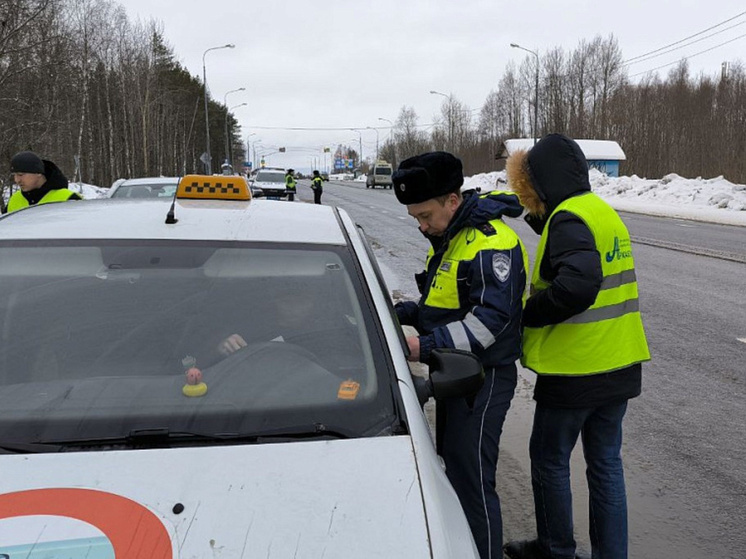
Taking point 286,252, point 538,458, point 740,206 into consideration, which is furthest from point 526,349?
point 740,206

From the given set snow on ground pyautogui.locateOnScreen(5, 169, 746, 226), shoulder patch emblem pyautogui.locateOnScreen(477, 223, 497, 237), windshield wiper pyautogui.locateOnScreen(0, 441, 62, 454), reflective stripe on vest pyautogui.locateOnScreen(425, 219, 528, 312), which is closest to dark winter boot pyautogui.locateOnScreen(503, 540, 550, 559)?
reflective stripe on vest pyautogui.locateOnScreen(425, 219, 528, 312)

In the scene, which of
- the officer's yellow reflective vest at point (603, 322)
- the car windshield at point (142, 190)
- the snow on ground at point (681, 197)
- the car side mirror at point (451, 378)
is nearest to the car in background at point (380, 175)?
the snow on ground at point (681, 197)

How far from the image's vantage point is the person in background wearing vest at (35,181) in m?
5.46

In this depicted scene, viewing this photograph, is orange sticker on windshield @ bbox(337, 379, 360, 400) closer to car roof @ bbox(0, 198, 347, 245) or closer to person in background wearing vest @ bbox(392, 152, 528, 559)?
person in background wearing vest @ bbox(392, 152, 528, 559)

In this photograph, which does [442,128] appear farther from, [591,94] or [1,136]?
[1,136]

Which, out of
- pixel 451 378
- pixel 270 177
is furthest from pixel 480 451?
pixel 270 177

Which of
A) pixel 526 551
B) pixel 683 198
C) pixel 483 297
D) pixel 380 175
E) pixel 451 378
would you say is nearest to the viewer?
pixel 451 378

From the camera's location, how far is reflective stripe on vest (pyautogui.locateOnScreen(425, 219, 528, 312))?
2617 millimetres

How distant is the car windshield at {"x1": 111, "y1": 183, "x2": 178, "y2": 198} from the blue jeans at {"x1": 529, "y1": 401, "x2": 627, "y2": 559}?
8036mm

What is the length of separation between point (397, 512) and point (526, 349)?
1447mm

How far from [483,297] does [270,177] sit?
31290 mm

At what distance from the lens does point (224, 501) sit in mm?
1600

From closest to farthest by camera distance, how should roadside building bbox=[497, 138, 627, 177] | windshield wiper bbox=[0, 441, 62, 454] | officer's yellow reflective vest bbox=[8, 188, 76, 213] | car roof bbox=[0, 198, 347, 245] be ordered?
1. windshield wiper bbox=[0, 441, 62, 454]
2. car roof bbox=[0, 198, 347, 245]
3. officer's yellow reflective vest bbox=[8, 188, 76, 213]
4. roadside building bbox=[497, 138, 627, 177]

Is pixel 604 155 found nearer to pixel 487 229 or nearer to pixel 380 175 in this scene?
pixel 380 175
